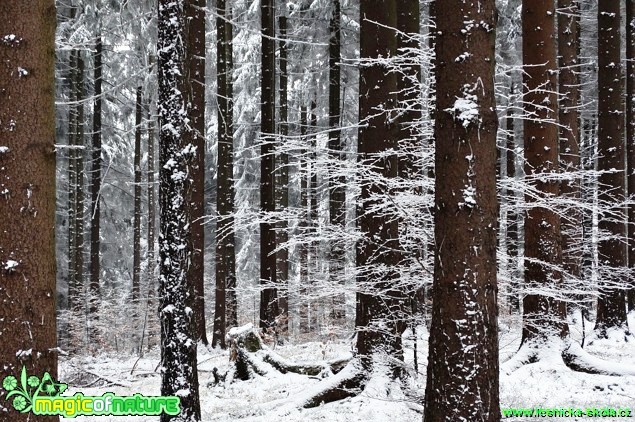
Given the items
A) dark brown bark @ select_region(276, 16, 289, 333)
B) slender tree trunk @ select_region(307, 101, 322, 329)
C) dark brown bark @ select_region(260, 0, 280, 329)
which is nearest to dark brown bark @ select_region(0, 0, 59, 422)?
slender tree trunk @ select_region(307, 101, 322, 329)

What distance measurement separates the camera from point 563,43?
13820 mm

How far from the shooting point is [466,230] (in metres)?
4.39

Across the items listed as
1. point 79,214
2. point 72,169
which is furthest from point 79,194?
point 72,169

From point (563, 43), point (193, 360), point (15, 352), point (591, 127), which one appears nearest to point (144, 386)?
point (193, 360)

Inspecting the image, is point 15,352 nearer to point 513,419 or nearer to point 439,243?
point 439,243

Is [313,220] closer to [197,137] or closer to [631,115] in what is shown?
[197,137]

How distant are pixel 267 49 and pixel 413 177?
8.82m

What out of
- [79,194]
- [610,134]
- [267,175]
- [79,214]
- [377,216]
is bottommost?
[79,214]

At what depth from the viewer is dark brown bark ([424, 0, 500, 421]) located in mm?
4359

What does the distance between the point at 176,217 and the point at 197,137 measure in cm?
111

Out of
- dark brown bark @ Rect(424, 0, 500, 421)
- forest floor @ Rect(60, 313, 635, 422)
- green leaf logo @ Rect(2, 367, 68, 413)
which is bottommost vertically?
forest floor @ Rect(60, 313, 635, 422)

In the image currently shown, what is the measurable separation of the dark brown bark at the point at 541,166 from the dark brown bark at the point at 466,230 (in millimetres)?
4330

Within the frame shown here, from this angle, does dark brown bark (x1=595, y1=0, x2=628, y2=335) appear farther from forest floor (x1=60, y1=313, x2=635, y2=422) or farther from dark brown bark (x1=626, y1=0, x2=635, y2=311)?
forest floor (x1=60, y1=313, x2=635, y2=422)

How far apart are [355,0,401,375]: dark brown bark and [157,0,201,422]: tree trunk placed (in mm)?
2175
